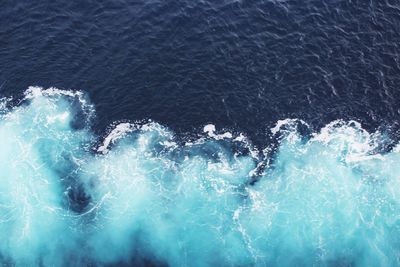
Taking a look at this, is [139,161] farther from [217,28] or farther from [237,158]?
[217,28]

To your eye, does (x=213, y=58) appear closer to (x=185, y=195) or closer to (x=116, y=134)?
(x=116, y=134)

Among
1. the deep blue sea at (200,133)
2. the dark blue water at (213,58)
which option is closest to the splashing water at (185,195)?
the deep blue sea at (200,133)

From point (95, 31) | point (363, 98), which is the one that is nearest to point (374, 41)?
point (363, 98)

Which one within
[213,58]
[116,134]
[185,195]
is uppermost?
[213,58]

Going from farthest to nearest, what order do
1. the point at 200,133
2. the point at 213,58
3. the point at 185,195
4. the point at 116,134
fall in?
the point at 213,58, the point at 200,133, the point at 116,134, the point at 185,195

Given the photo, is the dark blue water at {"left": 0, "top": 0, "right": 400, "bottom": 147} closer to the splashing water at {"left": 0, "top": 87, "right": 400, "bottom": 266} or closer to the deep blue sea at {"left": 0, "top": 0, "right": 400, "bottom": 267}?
the deep blue sea at {"left": 0, "top": 0, "right": 400, "bottom": 267}

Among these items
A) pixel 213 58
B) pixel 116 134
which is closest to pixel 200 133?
pixel 116 134

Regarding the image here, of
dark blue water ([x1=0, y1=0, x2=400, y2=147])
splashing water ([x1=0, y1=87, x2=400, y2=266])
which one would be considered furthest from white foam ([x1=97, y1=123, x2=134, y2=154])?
dark blue water ([x1=0, y1=0, x2=400, y2=147])
